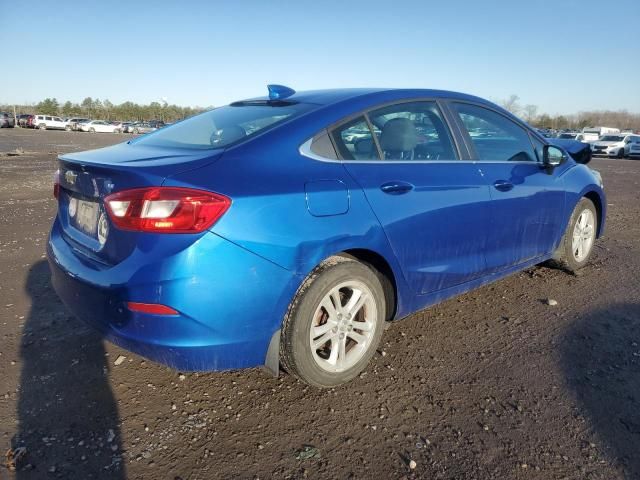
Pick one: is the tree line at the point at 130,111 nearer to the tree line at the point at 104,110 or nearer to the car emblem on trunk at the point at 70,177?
the tree line at the point at 104,110

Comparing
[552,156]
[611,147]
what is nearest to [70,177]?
[552,156]

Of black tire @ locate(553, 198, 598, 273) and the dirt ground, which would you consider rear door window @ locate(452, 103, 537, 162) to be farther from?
the dirt ground

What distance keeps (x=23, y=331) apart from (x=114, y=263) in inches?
64.3

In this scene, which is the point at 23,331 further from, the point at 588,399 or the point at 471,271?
the point at 588,399

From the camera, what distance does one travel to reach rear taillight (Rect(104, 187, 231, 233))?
203 centimetres

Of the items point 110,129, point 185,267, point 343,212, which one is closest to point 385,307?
point 343,212

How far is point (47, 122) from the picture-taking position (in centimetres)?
5319

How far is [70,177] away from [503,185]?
2.78 metres

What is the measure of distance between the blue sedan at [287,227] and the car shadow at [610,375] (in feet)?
2.44

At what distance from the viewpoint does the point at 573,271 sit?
14.7 feet

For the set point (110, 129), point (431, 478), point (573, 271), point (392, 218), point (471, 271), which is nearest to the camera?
point (431, 478)

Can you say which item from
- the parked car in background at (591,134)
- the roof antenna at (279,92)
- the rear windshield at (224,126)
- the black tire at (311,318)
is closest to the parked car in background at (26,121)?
the parked car in background at (591,134)

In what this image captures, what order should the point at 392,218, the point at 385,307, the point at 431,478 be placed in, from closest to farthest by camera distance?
the point at 431,478
the point at 392,218
the point at 385,307

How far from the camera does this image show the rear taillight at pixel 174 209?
203cm
